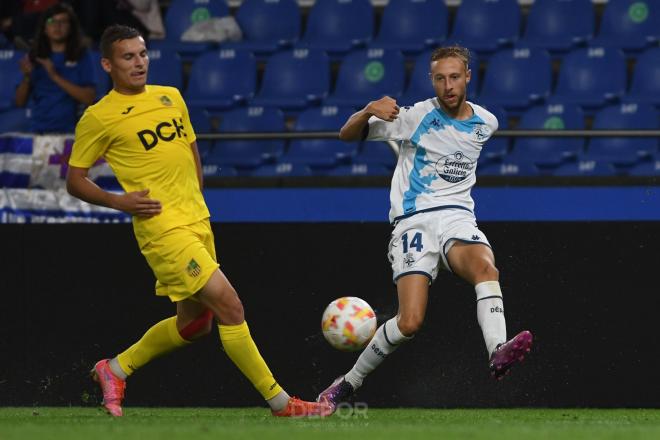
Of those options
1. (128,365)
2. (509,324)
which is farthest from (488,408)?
(128,365)

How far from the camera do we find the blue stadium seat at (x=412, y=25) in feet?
39.2

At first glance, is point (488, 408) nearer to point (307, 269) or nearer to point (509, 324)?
point (509, 324)

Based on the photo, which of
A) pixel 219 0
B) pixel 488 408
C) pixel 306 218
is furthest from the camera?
pixel 219 0

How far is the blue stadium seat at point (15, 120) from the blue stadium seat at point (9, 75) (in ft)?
0.30

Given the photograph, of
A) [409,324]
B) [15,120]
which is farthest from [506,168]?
[15,120]

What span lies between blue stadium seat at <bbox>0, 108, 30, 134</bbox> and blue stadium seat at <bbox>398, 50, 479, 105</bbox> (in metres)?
3.27

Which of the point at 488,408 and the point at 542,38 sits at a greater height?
the point at 542,38

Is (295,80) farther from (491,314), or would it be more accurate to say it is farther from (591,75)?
(491,314)

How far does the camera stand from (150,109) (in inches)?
267

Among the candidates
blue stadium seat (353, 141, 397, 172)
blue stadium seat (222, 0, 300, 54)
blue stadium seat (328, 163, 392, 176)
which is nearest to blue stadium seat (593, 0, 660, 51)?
blue stadium seat (353, 141, 397, 172)

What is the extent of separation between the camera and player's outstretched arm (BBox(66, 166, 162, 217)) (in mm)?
6551

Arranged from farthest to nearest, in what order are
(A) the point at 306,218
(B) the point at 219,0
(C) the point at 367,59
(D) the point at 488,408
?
(B) the point at 219,0
(C) the point at 367,59
(A) the point at 306,218
(D) the point at 488,408

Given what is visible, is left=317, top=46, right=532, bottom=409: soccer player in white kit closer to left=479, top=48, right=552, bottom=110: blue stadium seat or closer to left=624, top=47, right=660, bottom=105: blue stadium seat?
left=479, top=48, right=552, bottom=110: blue stadium seat

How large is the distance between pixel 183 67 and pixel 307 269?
4.21m
